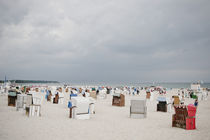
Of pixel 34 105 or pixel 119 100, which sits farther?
pixel 119 100

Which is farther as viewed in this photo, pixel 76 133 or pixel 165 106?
pixel 165 106

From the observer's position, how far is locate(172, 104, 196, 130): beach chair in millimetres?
7148

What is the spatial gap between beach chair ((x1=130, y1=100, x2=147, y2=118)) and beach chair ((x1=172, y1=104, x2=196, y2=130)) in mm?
2462

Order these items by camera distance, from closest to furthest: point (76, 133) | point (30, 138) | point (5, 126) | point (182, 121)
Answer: point (30, 138) → point (76, 133) → point (5, 126) → point (182, 121)

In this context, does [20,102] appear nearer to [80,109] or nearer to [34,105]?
[34,105]

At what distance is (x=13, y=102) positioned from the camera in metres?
12.5

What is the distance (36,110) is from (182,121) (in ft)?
23.4

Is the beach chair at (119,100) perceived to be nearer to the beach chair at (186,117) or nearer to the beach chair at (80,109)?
the beach chair at (80,109)

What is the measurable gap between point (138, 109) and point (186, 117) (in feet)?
10.4

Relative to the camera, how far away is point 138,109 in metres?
9.98

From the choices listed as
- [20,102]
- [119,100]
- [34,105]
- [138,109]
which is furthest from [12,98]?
[138,109]

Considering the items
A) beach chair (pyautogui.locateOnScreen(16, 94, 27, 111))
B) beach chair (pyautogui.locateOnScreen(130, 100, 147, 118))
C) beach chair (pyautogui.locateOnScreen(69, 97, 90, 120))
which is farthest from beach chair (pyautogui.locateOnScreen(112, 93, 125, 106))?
beach chair (pyautogui.locateOnScreen(16, 94, 27, 111))

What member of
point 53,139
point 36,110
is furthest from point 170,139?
point 36,110

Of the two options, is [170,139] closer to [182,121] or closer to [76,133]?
[182,121]
